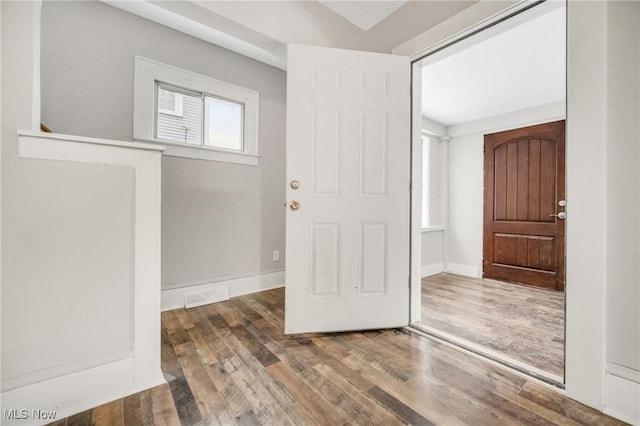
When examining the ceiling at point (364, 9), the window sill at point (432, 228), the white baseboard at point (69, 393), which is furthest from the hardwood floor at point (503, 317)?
the ceiling at point (364, 9)

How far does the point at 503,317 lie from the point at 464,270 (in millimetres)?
1742

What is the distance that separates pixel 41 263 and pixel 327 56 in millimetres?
1958

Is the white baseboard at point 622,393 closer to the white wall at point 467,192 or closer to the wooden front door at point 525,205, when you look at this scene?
the wooden front door at point 525,205

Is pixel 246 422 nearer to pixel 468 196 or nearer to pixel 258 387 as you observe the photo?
pixel 258 387

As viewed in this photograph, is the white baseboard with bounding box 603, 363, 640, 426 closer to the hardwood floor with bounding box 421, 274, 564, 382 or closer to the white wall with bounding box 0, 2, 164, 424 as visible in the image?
the hardwood floor with bounding box 421, 274, 564, 382

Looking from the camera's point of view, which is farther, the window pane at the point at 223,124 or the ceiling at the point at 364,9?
the window pane at the point at 223,124

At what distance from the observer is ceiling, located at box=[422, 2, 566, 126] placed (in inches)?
73.2

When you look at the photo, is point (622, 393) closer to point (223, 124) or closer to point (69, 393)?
point (69, 393)

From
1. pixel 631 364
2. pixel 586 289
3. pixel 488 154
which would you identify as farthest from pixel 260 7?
pixel 488 154

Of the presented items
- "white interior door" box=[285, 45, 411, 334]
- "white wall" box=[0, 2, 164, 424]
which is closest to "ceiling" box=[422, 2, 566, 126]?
"white interior door" box=[285, 45, 411, 334]

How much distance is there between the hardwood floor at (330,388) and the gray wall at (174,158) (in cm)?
92

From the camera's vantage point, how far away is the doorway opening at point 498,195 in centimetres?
186

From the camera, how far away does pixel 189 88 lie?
2.45 metres

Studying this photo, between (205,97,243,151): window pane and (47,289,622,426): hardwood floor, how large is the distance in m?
1.81
